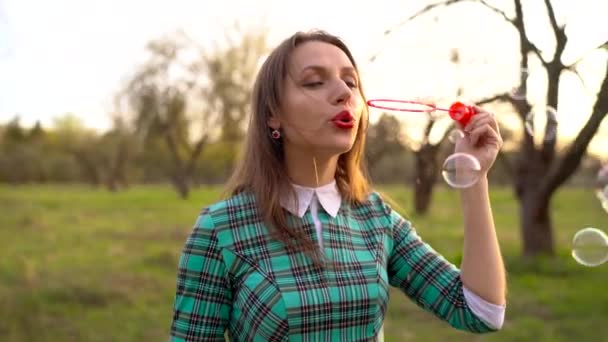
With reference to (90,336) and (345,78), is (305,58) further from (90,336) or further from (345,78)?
(90,336)

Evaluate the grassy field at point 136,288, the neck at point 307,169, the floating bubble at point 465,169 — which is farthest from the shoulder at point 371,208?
the grassy field at point 136,288

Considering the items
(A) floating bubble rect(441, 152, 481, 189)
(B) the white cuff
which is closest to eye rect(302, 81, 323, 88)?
(A) floating bubble rect(441, 152, 481, 189)

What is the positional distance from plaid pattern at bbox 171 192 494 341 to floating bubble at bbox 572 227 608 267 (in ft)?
2.99

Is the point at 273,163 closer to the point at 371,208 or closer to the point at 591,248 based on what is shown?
the point at 371,208

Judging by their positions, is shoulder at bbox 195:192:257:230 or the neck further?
the neck

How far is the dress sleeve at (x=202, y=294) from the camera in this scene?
1.50m

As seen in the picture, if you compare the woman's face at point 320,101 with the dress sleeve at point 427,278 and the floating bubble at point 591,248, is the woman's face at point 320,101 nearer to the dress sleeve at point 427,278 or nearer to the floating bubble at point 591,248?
the dress sleeve at point 427,278

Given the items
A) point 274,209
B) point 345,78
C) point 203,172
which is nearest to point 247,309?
point 274,209

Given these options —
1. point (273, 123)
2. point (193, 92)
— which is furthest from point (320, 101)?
point (193, 92)

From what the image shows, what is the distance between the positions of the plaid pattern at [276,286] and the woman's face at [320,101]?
19 centimetres

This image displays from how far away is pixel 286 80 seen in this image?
5.41ft

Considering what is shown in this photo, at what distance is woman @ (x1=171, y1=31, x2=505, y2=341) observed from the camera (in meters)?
1.50

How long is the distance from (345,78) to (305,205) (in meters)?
0.33

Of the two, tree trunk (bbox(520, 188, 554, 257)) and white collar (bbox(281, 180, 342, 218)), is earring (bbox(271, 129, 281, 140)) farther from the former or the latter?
tree trunk (bbox(520, 188, 554, 257))
